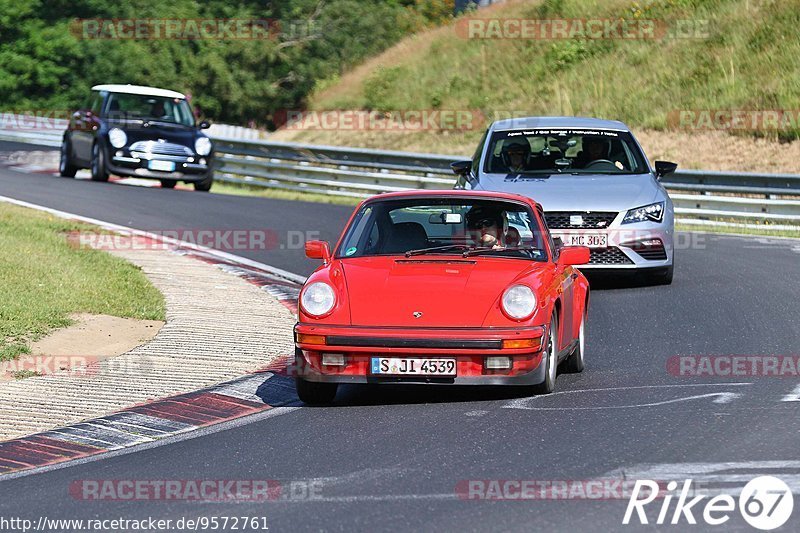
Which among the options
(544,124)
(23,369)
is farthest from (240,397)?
(544,124)

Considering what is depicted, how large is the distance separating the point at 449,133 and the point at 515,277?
2791 cm

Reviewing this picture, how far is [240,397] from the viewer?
28.9 feet

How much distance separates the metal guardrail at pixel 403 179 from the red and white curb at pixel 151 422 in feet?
43.0

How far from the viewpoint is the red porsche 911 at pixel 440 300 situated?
8141 mm

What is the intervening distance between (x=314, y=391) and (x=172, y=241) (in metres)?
9.11

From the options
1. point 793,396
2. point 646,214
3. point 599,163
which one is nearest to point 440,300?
point 793,396

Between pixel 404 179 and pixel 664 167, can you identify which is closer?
pixel 664 167

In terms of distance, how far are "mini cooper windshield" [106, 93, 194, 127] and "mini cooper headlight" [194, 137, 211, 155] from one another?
888mm

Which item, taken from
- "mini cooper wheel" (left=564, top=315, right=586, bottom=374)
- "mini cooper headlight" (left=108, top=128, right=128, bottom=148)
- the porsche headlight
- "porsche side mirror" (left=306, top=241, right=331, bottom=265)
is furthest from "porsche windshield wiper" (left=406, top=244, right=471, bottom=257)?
"mini cooper headlight" (left=108, top=128, right=128, bottom=148)

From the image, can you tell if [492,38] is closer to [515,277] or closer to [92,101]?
[92,101]

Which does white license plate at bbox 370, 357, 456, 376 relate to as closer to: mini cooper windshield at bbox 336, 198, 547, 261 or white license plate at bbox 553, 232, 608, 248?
mini cooper windshield at bbox 336, 198, 547, 261

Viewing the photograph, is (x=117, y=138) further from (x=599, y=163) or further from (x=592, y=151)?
(x=599, y=163)

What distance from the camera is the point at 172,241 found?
17297 mm

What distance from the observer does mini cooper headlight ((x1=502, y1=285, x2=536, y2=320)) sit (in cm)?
827
